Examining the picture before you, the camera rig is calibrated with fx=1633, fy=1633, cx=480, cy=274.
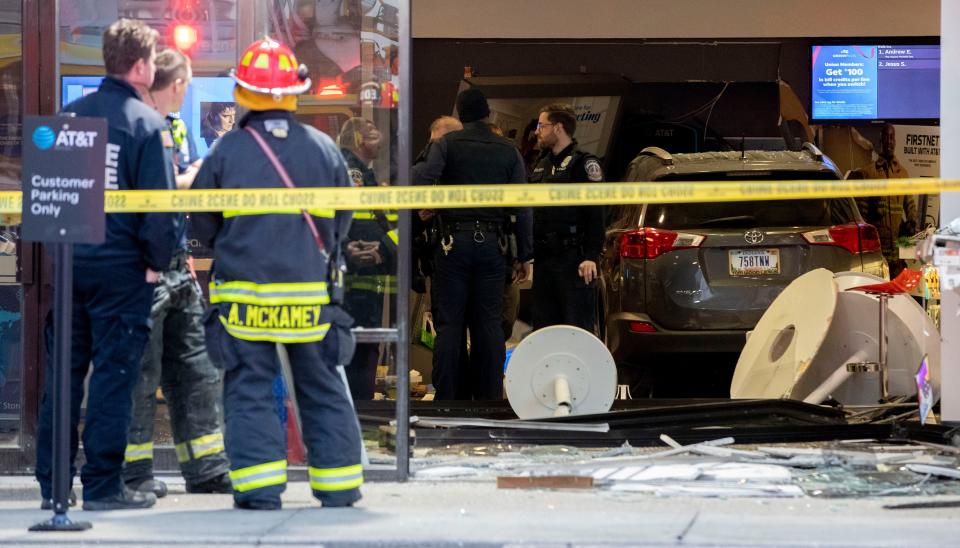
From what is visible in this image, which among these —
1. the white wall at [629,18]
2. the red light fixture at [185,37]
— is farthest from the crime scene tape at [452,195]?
the white wall at [629,18]

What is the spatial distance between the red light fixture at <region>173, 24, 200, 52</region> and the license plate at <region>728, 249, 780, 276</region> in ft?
15.2

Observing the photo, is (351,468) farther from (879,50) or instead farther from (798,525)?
(879,50)

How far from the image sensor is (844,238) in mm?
11227

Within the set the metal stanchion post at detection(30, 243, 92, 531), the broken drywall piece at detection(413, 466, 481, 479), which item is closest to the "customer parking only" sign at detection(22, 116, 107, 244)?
the metal stanchion post at detection(30, 243, 92, 531)

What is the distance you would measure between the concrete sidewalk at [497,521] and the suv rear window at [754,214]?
4.26m

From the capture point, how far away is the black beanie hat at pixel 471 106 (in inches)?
400

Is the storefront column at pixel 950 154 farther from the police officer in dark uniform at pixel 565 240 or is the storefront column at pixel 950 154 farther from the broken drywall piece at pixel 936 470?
the police officer in dark uniform at pixel 565 240

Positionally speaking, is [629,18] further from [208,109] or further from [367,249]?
[367,249]

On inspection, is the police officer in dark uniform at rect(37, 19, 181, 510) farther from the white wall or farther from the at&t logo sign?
the white wall

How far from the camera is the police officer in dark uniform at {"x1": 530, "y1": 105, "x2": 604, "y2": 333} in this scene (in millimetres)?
10742

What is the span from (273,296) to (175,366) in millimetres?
→ 808

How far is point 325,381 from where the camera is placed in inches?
264

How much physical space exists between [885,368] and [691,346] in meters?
1.75

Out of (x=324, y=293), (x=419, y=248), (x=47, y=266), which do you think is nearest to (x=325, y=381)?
(x=324, y=293)
